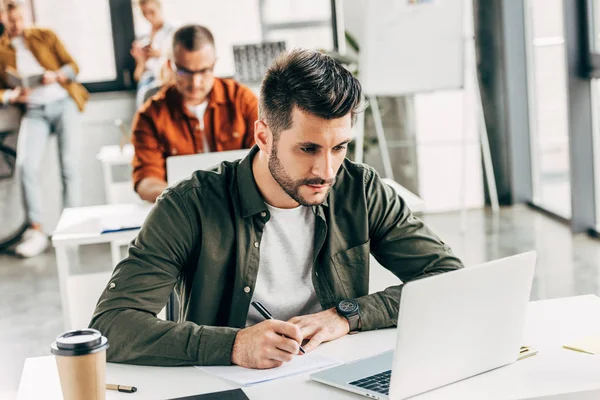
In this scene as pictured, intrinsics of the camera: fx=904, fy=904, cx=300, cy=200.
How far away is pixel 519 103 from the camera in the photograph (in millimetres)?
6461

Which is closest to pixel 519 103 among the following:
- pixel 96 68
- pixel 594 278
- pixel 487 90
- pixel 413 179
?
pixel 487 90

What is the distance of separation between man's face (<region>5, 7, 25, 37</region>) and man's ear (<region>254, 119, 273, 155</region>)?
4.80 meters

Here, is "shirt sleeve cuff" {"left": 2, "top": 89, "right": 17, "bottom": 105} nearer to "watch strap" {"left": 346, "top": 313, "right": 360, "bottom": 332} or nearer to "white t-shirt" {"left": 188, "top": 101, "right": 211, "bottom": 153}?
"white t-shirt" {"left": 188, "top": 101, "right": 211, "bottom": 153}

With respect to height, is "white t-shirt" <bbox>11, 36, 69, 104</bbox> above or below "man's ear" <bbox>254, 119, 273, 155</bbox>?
above

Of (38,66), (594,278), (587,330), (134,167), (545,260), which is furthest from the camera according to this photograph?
(38,66)

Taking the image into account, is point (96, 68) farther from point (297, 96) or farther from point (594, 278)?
point (297, 96)

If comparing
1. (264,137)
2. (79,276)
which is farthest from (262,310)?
(79,276)

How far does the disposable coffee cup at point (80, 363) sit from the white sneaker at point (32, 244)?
5091mm

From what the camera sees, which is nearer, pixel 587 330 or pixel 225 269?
pixel 587 330

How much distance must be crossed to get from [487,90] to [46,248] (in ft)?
11.1

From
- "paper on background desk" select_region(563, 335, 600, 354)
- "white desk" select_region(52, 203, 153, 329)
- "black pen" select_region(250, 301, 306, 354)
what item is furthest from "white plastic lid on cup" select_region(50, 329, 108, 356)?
"white desk" select_region(52, 203, 153, 329)

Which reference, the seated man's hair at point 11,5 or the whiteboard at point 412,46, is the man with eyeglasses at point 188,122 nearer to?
the whiteboard at point 412,46

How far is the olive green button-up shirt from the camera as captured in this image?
1759 millimetres

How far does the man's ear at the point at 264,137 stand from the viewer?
1.98m
